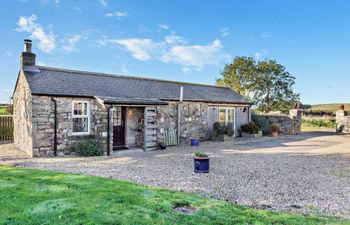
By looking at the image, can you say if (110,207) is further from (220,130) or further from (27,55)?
(220,130)

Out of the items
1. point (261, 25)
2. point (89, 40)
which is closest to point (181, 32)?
point (261, 25)

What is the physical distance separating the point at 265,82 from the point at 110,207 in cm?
2973

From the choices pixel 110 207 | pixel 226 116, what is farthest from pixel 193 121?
pixel 110 207

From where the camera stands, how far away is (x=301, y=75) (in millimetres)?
30891

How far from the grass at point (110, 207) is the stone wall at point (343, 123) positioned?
919 inches

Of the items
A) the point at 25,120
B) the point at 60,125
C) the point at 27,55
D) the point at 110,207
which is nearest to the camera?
the point at 110,207

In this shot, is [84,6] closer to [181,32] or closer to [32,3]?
Result: [32,3]

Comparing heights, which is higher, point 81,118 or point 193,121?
point 81,118

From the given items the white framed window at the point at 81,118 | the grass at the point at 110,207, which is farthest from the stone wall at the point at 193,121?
the grass at the point at 110,207

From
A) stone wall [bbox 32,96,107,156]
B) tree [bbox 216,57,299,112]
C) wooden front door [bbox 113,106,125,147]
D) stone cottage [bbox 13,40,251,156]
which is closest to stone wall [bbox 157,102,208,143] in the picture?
stone cottage [bbox 13,40,251,156]

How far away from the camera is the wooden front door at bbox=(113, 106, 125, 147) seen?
43.5 feet

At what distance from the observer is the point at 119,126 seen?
13.4 m

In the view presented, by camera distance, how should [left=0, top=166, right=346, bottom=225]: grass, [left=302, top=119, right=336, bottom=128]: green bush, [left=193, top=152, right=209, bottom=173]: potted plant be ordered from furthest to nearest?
1. [left=302, top=119, right=336, bottom=128]: green bush
2. [left=193, top=152, right=209, bottom=173]: potted plant
3. [left=0, top=166, right=346, bottom=225]: grass

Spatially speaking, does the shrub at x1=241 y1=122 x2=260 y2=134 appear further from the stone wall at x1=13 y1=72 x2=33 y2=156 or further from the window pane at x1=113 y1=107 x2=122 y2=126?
the stone wall at x1=13 y1=72 x2=33 y2=156
